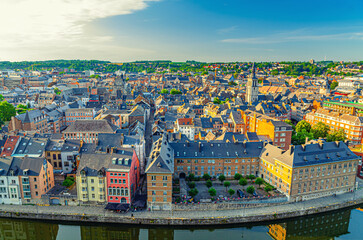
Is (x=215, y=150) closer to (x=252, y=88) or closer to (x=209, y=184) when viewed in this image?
(x=209, y=184)

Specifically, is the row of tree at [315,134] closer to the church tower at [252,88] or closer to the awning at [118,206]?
the church tower at [252,88]

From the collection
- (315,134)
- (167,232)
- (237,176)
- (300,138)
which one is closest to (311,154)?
(237,176)

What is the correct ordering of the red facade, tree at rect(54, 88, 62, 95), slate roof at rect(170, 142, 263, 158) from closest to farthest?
1. the red facade
2. slate roof at rect(170, 142, 263, 158)
3. tree at rect(54, 88, 62, 95)

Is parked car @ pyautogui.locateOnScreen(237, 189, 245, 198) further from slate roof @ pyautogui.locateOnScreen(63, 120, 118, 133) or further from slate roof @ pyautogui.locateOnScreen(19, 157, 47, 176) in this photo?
slate roof @ pyautogui.locateOnScreen(63, 120, 118, 133)

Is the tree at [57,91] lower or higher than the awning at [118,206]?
higher

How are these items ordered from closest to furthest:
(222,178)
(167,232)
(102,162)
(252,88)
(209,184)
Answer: (167,232) → (102,162) → (209,184) → (222,178) → (252,88)

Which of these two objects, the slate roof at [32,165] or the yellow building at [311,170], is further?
the yellow building at [311,170]

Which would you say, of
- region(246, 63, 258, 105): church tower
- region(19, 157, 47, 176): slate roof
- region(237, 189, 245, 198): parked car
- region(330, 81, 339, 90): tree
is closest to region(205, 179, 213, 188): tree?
region(237, 189, 245, 198): parked car

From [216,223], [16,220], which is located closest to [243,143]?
[216,223]

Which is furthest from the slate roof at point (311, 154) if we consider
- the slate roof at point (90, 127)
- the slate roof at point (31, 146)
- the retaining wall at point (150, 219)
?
the slate roof at point (31, 146)
